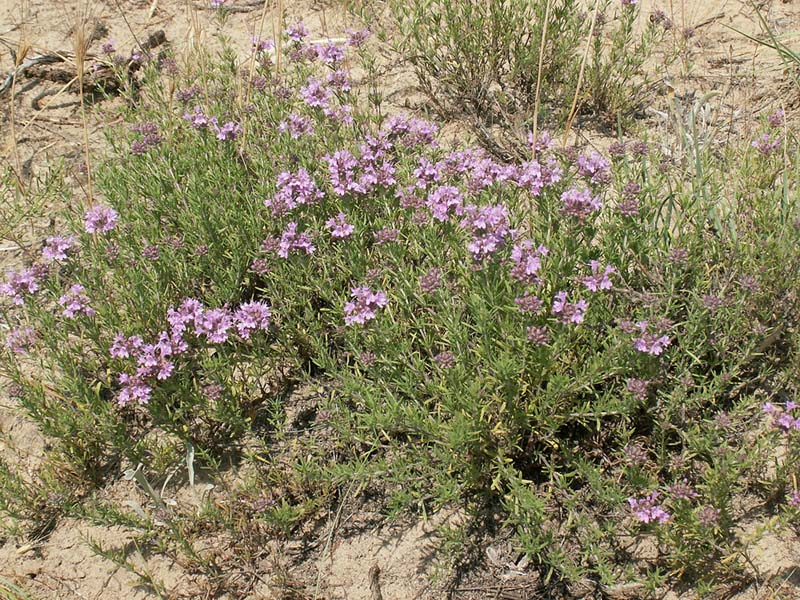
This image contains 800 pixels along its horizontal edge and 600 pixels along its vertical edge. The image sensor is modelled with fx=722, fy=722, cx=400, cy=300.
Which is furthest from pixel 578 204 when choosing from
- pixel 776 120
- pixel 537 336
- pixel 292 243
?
pixel 776 120

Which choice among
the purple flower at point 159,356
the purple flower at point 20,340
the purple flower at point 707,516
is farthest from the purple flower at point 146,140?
the purple flower at point 707,516

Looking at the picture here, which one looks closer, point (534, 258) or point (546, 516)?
point (534, 258)

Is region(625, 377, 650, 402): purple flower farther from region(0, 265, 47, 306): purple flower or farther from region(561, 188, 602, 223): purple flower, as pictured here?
region(0, 265, 47, 306): purple flower

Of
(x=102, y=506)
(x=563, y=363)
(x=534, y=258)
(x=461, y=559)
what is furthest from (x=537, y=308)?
(x=102, y=506)

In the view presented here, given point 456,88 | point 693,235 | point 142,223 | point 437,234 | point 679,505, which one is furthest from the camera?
point 456,88

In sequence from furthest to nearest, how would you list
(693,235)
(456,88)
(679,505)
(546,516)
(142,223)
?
(456,88)
(142,223)
(693,235)
(546,516)
(679,505)

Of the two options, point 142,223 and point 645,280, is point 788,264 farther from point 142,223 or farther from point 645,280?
point 142,223

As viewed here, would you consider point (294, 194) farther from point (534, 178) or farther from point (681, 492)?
point (681, 492)

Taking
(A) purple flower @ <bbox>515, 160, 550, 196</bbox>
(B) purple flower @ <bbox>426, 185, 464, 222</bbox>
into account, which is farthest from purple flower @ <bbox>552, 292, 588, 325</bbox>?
(B) purple flower @ <bbox>426, 185, 464, 222</bbox>
